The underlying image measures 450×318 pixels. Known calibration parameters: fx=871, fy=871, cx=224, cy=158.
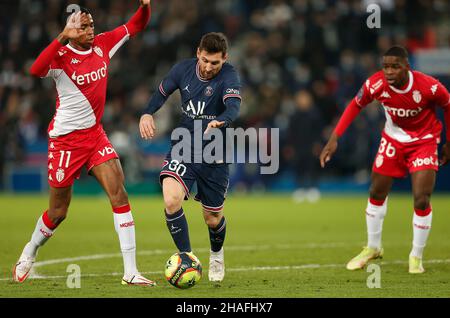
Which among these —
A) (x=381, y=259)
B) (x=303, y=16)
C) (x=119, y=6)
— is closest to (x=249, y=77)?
(x=303, y=16)

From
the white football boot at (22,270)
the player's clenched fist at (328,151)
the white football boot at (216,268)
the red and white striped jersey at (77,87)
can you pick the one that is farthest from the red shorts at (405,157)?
the white football boot at (22,270)

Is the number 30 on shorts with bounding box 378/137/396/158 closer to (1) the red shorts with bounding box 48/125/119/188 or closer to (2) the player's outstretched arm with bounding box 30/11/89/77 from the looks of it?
(1) the red shorts with bounding box 48/125/119/188

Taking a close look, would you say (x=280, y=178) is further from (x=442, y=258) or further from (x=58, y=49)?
(x=58, y=49)

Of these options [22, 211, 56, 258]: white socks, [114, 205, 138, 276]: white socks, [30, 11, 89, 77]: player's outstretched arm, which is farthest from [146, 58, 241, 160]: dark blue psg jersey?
[22, 211, 56, 258]: white socks

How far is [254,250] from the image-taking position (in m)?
12.3

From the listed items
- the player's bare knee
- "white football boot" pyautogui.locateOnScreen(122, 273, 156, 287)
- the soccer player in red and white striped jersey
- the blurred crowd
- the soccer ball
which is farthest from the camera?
the blurred crowd

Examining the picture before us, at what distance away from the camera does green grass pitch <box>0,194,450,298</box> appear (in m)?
8.52

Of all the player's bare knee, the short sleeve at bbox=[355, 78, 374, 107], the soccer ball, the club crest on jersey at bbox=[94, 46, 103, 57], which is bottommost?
the soccer ball

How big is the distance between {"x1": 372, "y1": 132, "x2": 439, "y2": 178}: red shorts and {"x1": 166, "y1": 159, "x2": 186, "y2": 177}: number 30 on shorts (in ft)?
9.05

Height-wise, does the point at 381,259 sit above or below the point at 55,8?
below

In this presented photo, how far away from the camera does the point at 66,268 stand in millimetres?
10336
